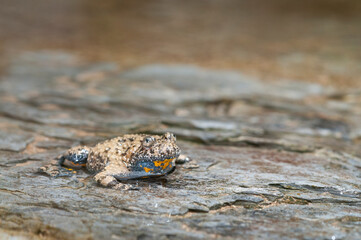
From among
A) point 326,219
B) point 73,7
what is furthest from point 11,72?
point 73,7

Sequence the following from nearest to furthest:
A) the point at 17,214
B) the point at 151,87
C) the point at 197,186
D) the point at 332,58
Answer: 1. the point at 17,214
2. the point at 197,186
3. the point at 151,87
4. the point at 332,58

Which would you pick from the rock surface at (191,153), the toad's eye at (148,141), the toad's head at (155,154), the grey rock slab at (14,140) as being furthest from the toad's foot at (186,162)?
the grey rock slab at (14,140)

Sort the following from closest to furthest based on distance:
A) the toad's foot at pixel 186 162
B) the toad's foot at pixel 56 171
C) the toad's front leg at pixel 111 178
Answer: the toad's front leg at pixel 111 178
the toad's foot at pixel 56 171
the toad's foot at pixel 186 162

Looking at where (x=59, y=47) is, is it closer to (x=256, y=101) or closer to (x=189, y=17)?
(x=256, y=101)

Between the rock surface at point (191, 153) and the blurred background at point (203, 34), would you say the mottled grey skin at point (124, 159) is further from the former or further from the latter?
the blurred background at point (203, 34)

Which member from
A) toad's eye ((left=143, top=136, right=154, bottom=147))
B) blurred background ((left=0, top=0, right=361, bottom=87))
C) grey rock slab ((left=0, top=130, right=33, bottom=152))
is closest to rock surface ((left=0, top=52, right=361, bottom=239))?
grey rock slab ((left=0, top=130, right=33, bottom=152))

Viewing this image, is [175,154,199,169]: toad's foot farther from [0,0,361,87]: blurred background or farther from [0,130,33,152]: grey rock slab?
[0,0,361,87]: blurred background

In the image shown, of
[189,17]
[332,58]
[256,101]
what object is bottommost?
[256,101]
